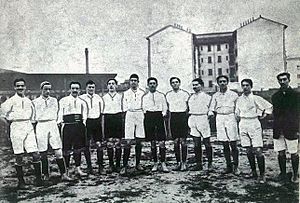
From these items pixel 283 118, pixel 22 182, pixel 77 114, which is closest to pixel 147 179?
pixel 77 114

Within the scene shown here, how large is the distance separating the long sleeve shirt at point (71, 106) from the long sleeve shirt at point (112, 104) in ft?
0.55

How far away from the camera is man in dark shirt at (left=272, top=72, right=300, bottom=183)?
9.30ft

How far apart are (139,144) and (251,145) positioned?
34.5 inches

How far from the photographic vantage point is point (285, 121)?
9.36 feet

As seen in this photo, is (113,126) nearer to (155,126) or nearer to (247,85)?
(155,126)

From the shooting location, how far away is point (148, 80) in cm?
290

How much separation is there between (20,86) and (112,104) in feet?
2.36

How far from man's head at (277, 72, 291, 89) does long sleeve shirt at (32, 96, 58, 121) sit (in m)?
1.73

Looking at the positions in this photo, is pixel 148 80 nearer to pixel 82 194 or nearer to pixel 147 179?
pixel 147 179

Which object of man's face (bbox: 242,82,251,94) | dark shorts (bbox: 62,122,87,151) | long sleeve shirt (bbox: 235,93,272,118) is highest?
man's face (bbox: 242,82,251,94)

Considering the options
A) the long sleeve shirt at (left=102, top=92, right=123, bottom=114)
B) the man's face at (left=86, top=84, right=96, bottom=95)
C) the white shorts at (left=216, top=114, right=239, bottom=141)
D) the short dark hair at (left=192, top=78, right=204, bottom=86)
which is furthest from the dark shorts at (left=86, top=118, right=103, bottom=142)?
the white shorts at (left=216, top=114, right=239, bottom=141)

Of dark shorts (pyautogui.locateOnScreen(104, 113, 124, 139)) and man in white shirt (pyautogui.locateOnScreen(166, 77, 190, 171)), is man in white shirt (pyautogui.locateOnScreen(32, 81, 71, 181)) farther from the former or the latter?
man in white shirt (pyautogui.locateOnScreen(166, 77, 190, 171))

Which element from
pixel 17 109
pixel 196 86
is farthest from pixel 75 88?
pixel 196 86

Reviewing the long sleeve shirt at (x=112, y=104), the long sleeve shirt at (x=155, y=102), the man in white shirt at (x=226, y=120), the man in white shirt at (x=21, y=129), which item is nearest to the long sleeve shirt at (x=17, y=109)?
the man in white shirt at (x=21, y=129)
